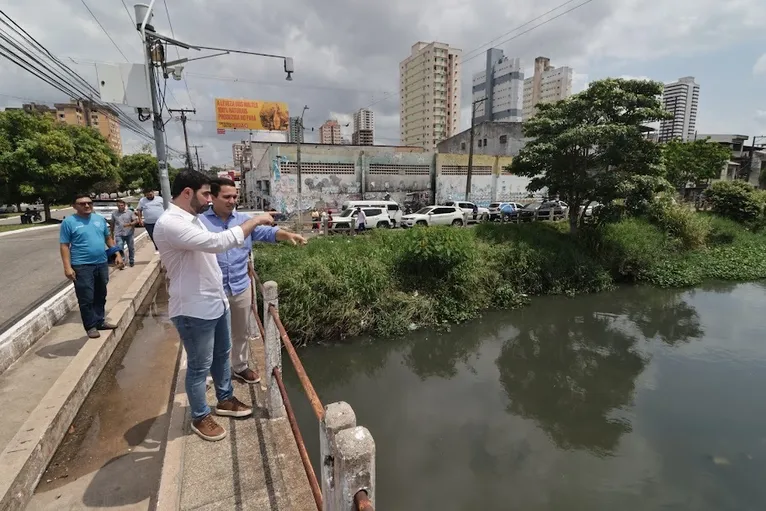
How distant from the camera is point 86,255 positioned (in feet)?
13.6

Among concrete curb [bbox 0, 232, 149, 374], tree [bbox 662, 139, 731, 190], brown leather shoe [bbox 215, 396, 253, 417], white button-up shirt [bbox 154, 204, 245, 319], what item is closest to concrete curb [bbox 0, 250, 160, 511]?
concrete curb [bbox 0, 232, 149, 374]

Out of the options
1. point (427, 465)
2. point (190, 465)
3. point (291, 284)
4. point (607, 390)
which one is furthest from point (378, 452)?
point (607, 390)

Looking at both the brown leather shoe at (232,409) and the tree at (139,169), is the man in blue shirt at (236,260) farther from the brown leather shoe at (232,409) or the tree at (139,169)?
the tree at (139,169)

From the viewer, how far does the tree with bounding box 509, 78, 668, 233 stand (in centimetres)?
1090

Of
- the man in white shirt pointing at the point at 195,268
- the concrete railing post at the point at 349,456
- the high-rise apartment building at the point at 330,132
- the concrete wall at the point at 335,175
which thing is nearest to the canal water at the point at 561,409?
the man in white shirt pointing at the point at 195,268

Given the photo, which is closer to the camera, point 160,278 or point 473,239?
point 160,278

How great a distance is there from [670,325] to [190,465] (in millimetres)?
10465

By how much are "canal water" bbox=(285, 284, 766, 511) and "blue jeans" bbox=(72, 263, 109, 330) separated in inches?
107

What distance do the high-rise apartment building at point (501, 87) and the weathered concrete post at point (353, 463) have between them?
2669 inches

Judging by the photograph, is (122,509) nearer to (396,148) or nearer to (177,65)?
(177,65)

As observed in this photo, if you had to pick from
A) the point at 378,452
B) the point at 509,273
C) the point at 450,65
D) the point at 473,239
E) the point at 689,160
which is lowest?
the point at 378,452

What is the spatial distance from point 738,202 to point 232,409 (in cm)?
2242

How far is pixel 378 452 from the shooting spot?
475 centimetres

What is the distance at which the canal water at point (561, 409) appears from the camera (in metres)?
4.26
